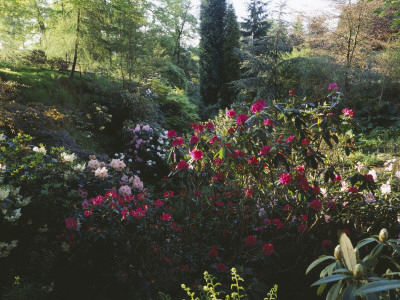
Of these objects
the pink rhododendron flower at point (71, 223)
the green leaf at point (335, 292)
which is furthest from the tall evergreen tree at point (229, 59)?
the green leaf at point (335, 292)

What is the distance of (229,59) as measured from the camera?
13141mm

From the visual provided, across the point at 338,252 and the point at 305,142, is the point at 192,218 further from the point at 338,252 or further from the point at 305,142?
the point at 338,252

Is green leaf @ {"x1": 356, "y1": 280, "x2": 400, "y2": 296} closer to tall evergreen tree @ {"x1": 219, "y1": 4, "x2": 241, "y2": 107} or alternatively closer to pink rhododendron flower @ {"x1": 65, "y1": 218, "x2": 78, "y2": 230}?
pink rhododendron flower @ {"x1": 65, "y1": 218, "x2": 78, "y2": 230}

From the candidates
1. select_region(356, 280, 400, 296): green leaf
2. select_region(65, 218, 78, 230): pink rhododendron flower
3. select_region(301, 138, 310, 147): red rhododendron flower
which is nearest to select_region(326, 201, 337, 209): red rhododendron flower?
select_region(301, 138, 310, 147): red rhododendron flower

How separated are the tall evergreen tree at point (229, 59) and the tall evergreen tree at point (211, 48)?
29 centimetres

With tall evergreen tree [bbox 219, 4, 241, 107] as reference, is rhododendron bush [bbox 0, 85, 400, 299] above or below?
below

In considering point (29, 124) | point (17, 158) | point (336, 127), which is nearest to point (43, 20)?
point (29, 124)

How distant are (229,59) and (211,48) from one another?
1081 millimetres

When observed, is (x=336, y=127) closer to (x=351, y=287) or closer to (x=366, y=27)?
(x=351, y=287)

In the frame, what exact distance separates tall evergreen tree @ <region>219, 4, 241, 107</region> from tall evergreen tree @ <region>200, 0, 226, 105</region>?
0.95ft

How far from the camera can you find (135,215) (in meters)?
1.93

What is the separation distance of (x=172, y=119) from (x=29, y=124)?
5315 mm

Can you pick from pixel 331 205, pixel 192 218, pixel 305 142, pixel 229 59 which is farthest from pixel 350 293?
pixel 229 59

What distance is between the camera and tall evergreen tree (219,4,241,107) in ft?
42.5
